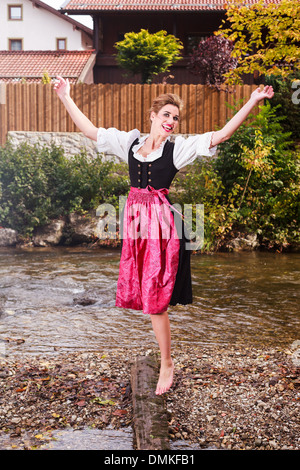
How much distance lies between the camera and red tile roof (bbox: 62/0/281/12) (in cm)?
1889

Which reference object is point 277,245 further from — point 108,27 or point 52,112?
point 108,27

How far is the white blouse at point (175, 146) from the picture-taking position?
10.4 ft

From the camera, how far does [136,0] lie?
1961 centimetres

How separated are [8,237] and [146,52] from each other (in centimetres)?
706

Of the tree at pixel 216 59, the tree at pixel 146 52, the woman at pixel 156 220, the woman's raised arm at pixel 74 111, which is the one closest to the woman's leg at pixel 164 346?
the woman at pixel 156 220

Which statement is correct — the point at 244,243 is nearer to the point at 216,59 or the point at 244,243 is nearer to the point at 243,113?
the point at 216,59

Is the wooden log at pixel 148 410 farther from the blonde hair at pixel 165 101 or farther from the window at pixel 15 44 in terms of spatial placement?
the window at pixel 15 44

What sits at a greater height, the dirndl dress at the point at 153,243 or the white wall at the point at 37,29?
the white wall at the point at 37,29

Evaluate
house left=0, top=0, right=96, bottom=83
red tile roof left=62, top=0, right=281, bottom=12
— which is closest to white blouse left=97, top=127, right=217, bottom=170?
red tile roof left=62, top=0, right=281, bottom=12

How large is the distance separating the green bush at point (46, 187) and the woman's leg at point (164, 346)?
7588 millimetres

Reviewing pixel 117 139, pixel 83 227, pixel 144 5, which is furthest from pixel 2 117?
pixel 117 139

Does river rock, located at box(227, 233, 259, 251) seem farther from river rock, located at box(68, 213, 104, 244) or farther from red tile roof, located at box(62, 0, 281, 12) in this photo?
red tile roof, located at box(62, 0, 281, 12)
